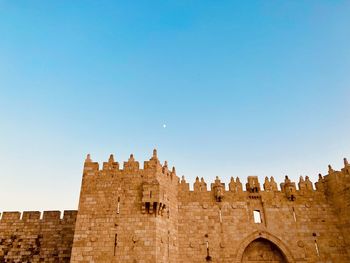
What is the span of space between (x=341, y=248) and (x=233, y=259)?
6.33 meters

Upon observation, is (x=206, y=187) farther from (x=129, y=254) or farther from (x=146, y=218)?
(x=129, y=254)

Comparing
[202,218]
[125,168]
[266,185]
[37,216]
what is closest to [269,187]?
[266,185]

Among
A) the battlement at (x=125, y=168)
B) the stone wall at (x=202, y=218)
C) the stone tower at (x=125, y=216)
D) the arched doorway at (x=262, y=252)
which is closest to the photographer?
the stone tower at (x=125, y=216)

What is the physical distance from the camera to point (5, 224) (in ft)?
60.4

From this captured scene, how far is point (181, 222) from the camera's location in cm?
1741

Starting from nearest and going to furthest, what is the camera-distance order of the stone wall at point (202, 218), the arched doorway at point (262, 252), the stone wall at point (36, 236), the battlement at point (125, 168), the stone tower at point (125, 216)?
the stone tower at point (125, 216), the stone wall at point (202, 218), the battlement at point (125, 168), the arched doorway at point (262, 252), the stone wall at point (36, 236)

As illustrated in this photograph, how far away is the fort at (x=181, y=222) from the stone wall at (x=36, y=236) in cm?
6

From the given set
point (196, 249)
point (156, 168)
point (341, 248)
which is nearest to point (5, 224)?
point (156, 168)

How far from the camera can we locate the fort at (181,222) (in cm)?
1463

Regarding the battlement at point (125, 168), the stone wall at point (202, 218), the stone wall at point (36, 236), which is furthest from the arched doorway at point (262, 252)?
the stone wall at point (36, 236)

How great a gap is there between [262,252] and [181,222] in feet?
16.8

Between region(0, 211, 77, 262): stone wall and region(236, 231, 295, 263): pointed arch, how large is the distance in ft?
33.2

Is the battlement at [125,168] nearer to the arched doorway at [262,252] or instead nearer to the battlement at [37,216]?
the battlement at [37,216]

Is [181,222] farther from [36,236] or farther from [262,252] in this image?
[36,236]
